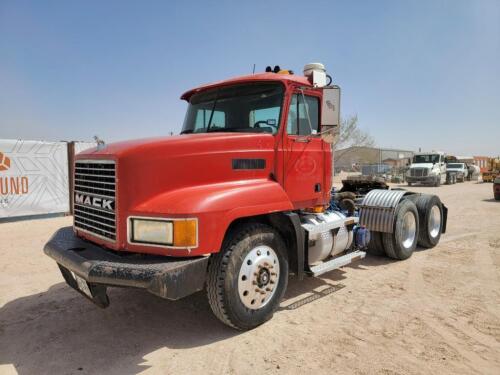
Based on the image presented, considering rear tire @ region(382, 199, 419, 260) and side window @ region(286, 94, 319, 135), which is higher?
side window @ region(286, 94, 319, 135)

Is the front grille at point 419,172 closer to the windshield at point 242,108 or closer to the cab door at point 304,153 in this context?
the cab door at point 304,153

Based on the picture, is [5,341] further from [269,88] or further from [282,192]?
[269,88]

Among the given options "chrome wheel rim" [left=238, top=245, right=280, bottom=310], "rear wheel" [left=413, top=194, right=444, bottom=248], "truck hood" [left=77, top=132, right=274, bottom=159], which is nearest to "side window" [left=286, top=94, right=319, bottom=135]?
"truck hood" [left=77, top=132, right=274, bottom=159]

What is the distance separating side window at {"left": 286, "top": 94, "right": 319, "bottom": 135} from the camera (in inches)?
172

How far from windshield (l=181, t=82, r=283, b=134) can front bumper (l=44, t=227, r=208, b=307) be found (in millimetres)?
1870

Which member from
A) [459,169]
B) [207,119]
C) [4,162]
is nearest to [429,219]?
[207,119]

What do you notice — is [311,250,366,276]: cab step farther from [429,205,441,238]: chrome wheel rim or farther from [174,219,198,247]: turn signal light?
[429,205,441,238]: chrome wheel rim

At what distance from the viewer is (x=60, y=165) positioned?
12016 mm

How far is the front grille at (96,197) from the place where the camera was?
3426 mm

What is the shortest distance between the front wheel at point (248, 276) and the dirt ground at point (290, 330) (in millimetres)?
231

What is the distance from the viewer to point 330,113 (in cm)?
436

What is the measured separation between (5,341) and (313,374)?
10.1 ft

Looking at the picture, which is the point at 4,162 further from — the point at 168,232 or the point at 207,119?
the point at 168,232

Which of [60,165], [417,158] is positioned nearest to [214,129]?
[60,165]
